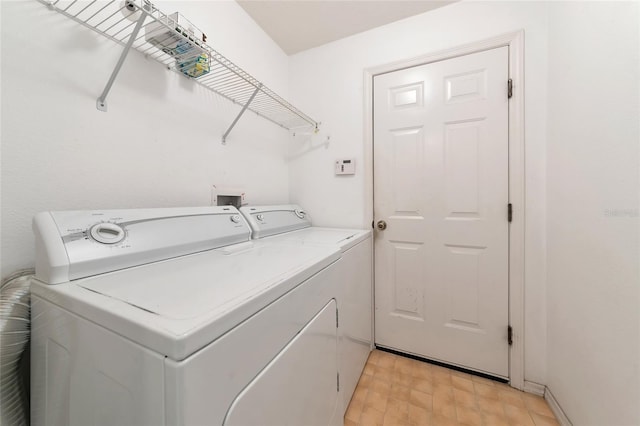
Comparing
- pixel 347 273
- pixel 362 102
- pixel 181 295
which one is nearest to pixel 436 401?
pixel 347 273

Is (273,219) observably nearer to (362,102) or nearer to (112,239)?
(112,239)

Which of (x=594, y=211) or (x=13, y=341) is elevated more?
(x=594, y=211)

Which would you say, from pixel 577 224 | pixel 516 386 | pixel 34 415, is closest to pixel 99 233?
pixel 34 415

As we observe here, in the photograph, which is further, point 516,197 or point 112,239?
point 516,197

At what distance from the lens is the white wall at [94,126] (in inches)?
30.8

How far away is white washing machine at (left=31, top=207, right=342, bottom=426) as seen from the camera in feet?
1.38

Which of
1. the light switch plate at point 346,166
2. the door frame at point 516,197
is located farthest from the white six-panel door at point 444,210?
the light switch plate at point 346,166

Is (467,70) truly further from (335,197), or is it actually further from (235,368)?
(235,368)

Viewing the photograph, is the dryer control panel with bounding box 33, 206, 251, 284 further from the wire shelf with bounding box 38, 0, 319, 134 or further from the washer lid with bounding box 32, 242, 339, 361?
the wire shelf with bounding box 38, 0, 319, 134

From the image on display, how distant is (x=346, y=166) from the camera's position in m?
2.00

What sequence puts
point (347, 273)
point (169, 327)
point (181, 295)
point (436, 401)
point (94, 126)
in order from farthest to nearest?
point (436, 401)
point (347, 273)
point (94, 126)
point (181, 295)
point (169, 327)

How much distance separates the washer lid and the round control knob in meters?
0.12

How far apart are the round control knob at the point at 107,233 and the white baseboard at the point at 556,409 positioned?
220 centimetres

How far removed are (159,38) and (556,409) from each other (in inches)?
108
